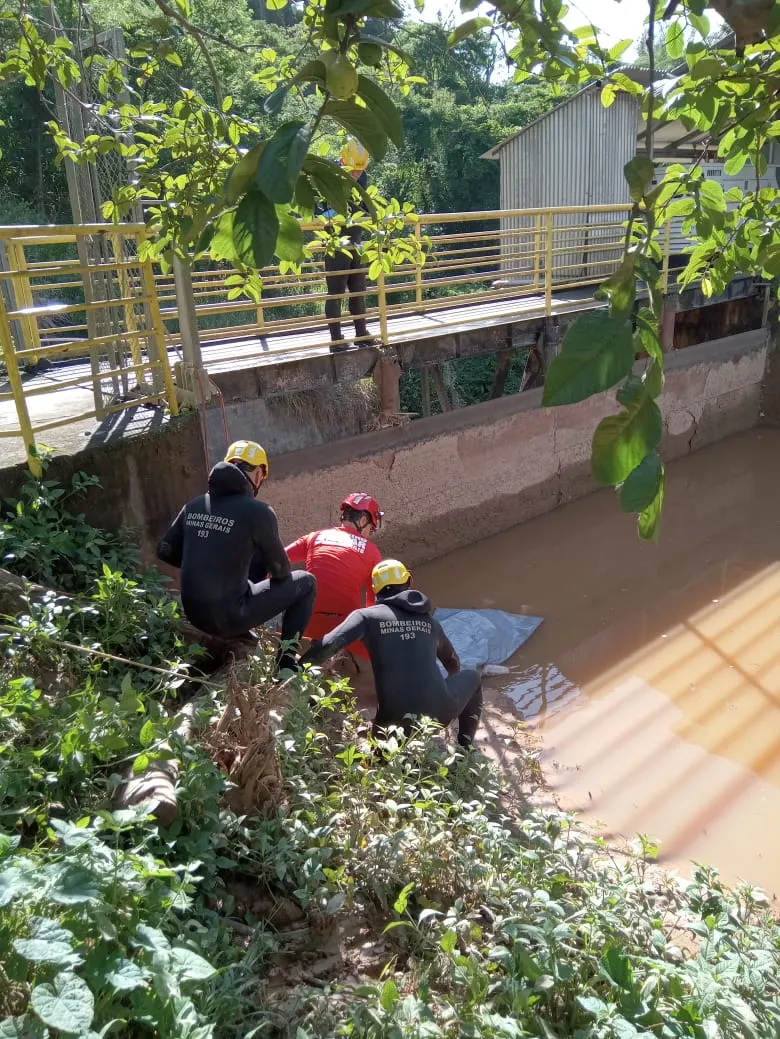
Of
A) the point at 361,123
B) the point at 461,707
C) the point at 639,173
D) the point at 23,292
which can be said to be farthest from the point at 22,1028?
the point at 23,292

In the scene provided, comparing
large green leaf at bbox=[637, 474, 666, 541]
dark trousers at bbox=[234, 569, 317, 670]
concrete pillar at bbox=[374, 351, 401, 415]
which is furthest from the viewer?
concrete pillar at bbox=[374, 351, 401, 415]

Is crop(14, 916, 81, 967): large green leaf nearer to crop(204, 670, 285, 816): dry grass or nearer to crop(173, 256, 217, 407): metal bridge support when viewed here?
crop(204, 670, 285, 816): dry grass

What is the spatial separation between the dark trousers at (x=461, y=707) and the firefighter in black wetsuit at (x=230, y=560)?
0.63 meters

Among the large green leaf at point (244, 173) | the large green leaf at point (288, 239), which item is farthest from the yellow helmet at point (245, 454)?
the large green leaf at point (244, 173)

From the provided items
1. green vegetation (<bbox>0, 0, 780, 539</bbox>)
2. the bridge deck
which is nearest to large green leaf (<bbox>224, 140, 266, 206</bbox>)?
green vegetation (<bbox>0, 0, 780, 539</bbox>)

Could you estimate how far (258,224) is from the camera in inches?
42.3

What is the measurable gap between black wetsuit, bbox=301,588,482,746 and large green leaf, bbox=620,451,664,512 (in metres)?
2.88

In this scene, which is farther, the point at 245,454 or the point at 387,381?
the point at 387,381

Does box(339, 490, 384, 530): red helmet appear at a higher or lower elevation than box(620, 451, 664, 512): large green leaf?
lower

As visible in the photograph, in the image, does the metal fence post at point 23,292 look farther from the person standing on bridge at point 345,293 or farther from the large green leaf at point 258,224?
the large green leaf at point 258,224

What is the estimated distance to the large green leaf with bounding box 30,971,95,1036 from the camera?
4.69 ft

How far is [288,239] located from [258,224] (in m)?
0.14

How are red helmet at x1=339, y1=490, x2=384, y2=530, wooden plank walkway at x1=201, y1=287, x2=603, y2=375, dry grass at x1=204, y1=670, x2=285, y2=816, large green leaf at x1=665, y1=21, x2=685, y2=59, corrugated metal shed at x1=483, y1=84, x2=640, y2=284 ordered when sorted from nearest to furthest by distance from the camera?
1. large green leaf at x1=665, y1=21, x2=685, y2=59
2. dry grass at x1=204, y1=670, x2=285, y2=816
3. red helmet at x1=339, y1=490, x2=384, y2=530
4. wooden plank walkway at x1=201, y1=287, x2=603, y2=375
5. corrugated metal shed at x1=483, y1=84, x2=640, y2=284

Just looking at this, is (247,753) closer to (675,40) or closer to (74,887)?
(74,887)
